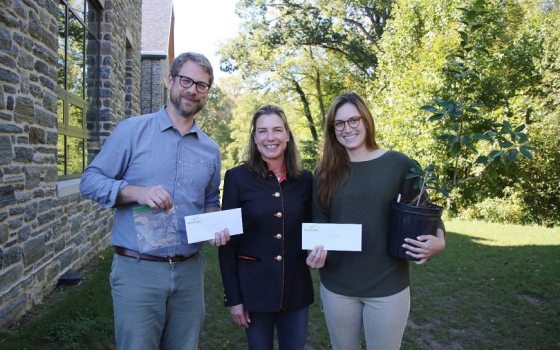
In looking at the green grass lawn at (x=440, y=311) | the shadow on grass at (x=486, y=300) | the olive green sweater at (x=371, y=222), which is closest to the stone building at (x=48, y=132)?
the green grass lawn at (x=440, y=311)

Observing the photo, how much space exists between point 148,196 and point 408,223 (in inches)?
50.9

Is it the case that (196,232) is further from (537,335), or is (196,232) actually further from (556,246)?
(556,246)

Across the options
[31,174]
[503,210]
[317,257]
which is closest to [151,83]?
[31,174]

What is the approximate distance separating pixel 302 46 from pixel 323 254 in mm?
19356

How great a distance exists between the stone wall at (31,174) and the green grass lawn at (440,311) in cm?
35

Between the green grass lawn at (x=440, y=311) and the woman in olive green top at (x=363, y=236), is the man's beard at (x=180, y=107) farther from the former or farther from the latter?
the green grass lawn at (x=440, y=311)

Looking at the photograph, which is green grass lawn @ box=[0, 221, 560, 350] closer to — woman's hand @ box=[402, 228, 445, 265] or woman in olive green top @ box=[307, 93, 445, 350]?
woman in olive green top @ box=[307, 93, 445, 350]

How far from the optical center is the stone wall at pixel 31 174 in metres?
3.86

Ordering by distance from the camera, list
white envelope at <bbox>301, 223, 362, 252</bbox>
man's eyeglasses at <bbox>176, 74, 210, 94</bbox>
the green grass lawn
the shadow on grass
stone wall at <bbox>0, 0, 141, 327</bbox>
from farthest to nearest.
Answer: the shadow on grass < the green grass lawn < stone wall at <bbox>0, 0, 141, 327</bbox> < man's eyeglasses at <bbox>176, 74, 210, 94</bbox> < white envelope at <bbox>301, 223, 362, 252</bbox>

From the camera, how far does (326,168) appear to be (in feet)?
7.86

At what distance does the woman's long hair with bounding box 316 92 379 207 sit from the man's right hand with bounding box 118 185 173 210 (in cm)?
83

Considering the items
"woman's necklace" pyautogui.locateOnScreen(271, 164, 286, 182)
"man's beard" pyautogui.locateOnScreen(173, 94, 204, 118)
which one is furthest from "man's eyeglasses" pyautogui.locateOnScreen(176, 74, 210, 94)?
"woman's necklace" pyautogui.locateOnScreen(271, 164, 286, 182)

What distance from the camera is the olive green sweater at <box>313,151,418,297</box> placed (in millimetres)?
2266

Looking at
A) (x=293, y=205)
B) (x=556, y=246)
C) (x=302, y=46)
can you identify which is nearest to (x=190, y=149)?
(x=293, y=205)
